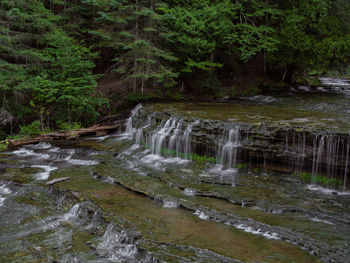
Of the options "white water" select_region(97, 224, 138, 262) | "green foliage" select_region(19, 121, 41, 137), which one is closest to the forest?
A: "green foliage" select_region(19, 121, 41, 137)

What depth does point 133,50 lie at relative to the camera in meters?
16.8

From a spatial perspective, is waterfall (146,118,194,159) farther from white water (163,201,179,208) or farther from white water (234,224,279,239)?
white water (234,224,279,239)

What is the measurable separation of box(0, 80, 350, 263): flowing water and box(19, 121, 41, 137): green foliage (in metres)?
1.84

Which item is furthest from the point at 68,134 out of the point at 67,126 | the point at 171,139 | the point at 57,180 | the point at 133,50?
the point at 133,50

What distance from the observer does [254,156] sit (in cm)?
1033

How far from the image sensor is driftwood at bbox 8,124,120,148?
1365 centimetres

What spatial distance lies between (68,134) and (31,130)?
2006mm

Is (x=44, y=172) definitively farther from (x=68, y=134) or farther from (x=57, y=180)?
(x=68, y=134)

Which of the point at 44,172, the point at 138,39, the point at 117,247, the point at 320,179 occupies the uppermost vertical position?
the point at 138,39

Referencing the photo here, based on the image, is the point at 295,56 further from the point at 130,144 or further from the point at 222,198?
the point at 222,198

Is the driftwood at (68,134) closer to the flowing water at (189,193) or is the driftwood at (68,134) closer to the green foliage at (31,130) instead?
the flowing water at (189,193)

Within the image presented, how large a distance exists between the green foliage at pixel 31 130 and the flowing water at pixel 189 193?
1.84 m

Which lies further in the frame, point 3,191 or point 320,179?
point 320,179

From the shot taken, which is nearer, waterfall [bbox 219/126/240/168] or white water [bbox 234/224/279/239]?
white water [bbox 234/224/279/239]
